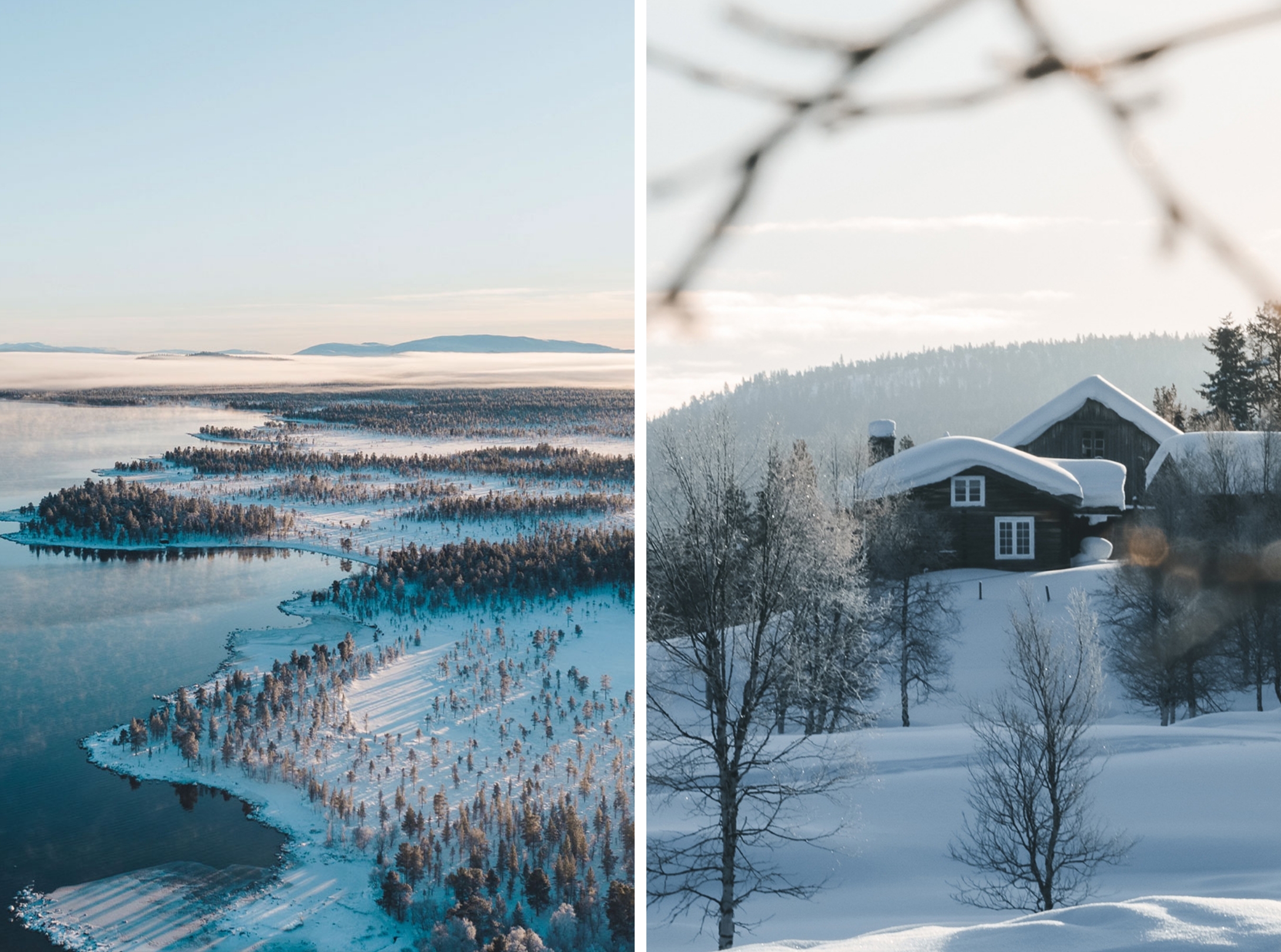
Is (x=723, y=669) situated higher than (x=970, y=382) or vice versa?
(x=970, y=382)

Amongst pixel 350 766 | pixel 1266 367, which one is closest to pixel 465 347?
pixel 350 766

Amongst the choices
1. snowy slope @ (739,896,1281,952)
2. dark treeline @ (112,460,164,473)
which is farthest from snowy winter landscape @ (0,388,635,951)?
snowy slope @ (739,896,1281,952)

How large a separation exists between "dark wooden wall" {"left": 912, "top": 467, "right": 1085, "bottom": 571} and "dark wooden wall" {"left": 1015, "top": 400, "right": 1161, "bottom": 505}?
5.67 feet

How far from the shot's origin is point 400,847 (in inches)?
104

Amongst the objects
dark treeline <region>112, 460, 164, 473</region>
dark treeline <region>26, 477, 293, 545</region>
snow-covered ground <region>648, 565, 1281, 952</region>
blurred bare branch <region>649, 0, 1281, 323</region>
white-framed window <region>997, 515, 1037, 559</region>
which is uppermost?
blurred bare branch <region>649, 0, 1281, 323</region>

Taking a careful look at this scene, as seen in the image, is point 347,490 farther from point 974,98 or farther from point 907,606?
point 907,606

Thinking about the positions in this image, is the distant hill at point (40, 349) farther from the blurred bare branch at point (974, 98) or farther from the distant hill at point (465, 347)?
the blurred bare branch at point (974, 98)

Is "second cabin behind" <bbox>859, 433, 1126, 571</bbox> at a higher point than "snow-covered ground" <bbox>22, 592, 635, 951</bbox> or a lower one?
higher

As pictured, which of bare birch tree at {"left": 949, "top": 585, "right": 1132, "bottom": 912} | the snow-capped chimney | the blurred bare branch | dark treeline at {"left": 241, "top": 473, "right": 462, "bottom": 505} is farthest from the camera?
the snow-capped chimney

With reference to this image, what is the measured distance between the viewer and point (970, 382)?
709 centimetres

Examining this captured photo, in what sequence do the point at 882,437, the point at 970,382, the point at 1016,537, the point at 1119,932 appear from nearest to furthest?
the point at 1119,932
the point at 1016,537
the point at 882,437
the point at 970,382

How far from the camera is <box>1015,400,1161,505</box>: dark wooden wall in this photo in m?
7.98

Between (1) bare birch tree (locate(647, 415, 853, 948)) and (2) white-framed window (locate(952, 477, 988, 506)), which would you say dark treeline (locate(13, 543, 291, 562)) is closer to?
(1) bare birch tree (locate(647, 415, 853, 948))

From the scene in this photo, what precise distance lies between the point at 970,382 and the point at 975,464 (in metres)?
0.99
